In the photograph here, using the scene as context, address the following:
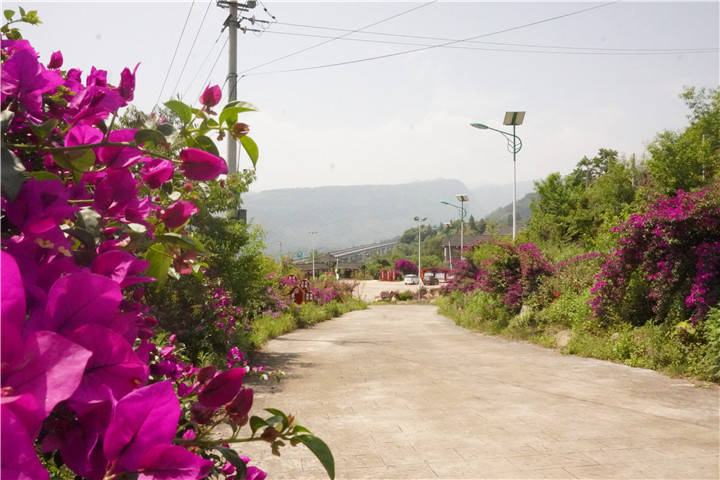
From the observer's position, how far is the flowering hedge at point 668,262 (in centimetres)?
793

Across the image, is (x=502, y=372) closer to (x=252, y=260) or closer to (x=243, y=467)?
(x=252, y=260)

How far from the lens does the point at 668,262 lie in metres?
8.62

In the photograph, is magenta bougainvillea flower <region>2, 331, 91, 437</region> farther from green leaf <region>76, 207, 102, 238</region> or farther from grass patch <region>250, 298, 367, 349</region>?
grass patch <region>250, 298, 367, 349</region>

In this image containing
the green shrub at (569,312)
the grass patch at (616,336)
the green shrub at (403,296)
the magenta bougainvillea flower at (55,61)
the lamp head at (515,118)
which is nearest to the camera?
the magenta bougainvillea flower at (55,61)

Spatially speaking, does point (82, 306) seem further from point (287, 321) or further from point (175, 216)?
point (287, 321)

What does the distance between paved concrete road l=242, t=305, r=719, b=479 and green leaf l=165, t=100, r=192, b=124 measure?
3.69 metres

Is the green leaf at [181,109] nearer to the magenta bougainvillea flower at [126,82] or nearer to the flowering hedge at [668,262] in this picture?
the magenta bougainvillea flower at [126,82]

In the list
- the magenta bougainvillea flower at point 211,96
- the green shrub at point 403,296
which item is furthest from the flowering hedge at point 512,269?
the green shrub at point 403,296

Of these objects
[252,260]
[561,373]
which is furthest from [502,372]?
[252,260]

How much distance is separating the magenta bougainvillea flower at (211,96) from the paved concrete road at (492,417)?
3.65 meters

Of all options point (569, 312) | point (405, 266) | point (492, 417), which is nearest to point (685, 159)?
point (569, 312)

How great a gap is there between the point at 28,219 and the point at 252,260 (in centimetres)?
873

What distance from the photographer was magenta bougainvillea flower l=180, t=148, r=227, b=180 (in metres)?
0.79

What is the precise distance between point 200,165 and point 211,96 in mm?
180
